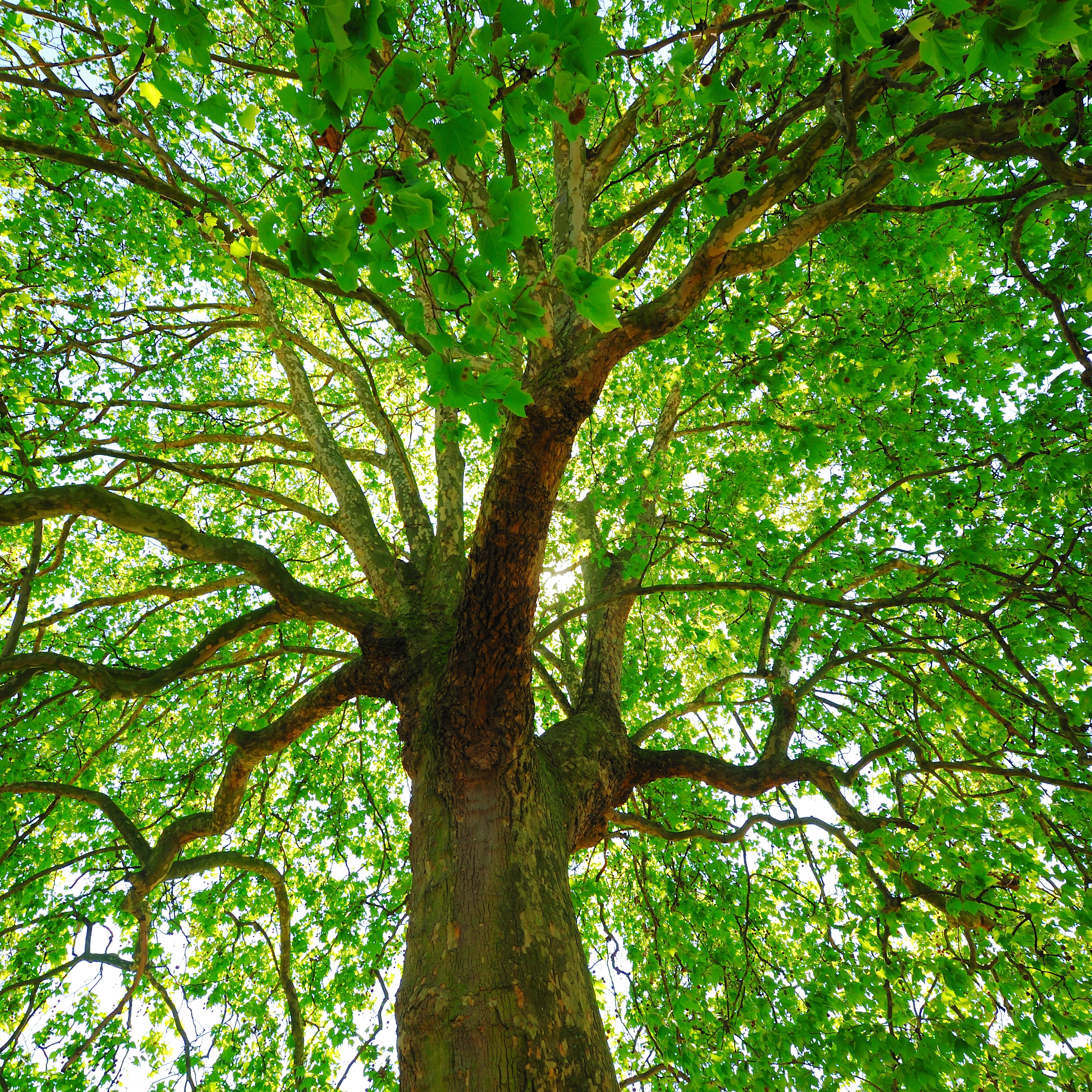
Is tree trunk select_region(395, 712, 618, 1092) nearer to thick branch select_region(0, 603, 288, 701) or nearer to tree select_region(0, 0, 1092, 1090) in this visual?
tree select_region(0, 0, 1092, 1090)

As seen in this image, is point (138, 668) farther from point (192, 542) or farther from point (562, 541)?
point (562, 541)

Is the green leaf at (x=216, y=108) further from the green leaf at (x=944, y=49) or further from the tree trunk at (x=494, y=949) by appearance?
the tree trunk at (x=494, y=949)

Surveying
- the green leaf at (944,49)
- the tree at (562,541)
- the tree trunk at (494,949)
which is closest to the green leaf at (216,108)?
the tree at (562,541)

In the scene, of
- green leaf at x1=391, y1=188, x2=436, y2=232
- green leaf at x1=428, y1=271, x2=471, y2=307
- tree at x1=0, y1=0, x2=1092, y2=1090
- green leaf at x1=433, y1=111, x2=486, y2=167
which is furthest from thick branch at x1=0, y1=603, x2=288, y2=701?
green leaf at x1=433, y1=111, x2=486, y2=167

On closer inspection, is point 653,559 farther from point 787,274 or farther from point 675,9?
point 675,9

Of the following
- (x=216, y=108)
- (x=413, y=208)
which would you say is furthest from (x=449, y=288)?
(x=216, y=108)

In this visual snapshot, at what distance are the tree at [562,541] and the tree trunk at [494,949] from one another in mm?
18

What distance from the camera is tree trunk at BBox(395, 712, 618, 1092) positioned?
1957mm

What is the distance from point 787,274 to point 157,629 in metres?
7.58

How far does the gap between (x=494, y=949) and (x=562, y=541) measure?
5.89 metres

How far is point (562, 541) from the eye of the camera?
7898mm

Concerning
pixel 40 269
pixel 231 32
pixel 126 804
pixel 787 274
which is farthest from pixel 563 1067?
pixel 40 269

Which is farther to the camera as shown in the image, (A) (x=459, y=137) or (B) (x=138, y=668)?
(B) (x=138, y=668)

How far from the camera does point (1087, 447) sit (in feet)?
12.5
